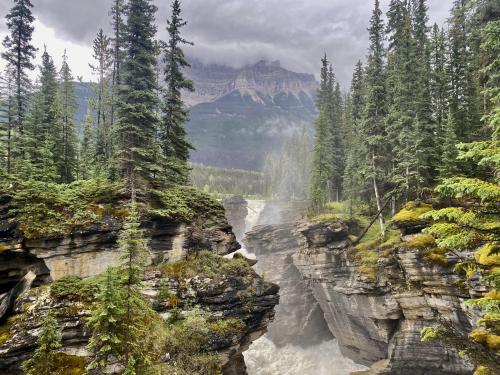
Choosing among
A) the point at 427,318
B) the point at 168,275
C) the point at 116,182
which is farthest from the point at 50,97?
the point at 427,318

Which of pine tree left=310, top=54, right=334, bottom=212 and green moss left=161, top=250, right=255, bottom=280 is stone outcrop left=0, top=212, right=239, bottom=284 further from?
pine tree left=310, top=54, right=334, bottom=212

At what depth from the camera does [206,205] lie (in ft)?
87.6

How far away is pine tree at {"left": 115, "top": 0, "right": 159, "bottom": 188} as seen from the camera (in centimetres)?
2309

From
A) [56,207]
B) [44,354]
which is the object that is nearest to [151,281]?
[44,354]

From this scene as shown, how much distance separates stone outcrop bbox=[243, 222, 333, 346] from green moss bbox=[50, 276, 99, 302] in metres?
23.6

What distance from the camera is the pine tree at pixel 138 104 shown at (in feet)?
75.8

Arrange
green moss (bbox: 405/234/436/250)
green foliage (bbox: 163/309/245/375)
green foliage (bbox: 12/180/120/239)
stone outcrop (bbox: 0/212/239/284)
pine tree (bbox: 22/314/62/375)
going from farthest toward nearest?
green moss (bbox: 405/234/436/250) → green foliage (bbox: 12/180/120/239) → stone outcrop (bbox: 0/212/239/284) → green foliage (bbox: 163/309/245/375) → pine tree (bbox: 22/314/62/375)

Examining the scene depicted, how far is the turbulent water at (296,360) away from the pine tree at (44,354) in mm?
27140

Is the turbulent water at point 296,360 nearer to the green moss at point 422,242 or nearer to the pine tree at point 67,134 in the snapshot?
the green moss at point 422,242

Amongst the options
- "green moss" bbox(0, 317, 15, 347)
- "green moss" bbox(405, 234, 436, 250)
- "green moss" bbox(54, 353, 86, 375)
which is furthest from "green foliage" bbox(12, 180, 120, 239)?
"green moss" bbox(405, 234, 436, 250)

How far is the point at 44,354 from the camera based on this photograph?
14.4 m

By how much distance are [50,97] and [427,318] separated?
150 ft

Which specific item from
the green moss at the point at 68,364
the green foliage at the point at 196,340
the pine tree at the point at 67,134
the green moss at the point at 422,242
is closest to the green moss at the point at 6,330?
the green moss at the point at 68,364

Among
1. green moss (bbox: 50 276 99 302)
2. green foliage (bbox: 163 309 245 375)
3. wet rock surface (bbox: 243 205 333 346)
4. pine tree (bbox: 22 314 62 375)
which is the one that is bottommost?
wet rock surface (bbox: 243 205 333 346)
